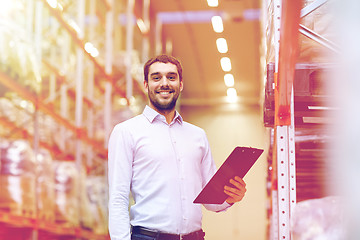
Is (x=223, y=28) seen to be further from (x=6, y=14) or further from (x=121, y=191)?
(x=121, y=191)

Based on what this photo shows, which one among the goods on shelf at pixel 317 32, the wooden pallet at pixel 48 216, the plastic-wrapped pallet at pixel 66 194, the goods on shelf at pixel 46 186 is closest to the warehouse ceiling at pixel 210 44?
the plastic-wrapped pallet at pixel 66 194

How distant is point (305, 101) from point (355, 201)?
244cm

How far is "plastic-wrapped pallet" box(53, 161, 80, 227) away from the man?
20.9ft

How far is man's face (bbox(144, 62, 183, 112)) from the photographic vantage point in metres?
2.61

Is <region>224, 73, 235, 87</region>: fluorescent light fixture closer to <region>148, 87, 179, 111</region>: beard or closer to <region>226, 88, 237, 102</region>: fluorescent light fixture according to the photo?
<region>226, 88, 237, 102</region>: fluorescent light fixture

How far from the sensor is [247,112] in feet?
65.5

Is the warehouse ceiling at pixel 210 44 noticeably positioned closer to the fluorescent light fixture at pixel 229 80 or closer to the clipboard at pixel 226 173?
the fluorescent light fixture at pixel 229 80

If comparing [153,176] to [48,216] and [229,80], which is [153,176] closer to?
[48,216]

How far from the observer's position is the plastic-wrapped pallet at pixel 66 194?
348 inches

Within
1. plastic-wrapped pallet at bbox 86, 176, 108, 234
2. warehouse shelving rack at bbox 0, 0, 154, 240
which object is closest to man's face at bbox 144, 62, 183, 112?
warehouse shelving rack at bbox 0, 0, 154, 240

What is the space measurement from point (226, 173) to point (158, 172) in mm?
336

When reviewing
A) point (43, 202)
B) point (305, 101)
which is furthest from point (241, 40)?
point (305, 101)

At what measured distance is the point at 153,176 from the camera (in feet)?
8.58

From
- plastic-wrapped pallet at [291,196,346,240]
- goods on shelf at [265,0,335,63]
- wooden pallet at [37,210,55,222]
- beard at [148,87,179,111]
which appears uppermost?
goods on shelf at [265,0,335,63]
